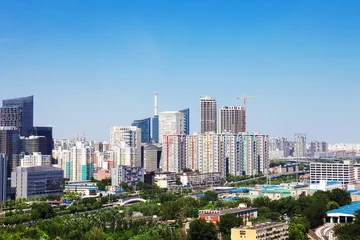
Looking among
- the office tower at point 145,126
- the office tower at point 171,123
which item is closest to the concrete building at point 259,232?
the office tower at point 171,123

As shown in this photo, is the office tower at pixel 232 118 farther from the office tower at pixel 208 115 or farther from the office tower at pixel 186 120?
the office tower at pixel 186 120

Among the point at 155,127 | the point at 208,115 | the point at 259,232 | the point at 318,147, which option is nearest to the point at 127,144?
the point at 208,115

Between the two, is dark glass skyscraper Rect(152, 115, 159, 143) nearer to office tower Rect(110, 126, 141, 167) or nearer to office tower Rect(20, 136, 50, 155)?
office tower Rect(110, 126, 141, 167)

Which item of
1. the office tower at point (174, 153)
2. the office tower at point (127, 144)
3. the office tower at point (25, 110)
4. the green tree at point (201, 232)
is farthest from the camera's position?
the office tower at point (25, 110)

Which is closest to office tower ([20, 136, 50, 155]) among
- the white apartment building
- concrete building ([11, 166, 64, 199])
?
the white apartment building

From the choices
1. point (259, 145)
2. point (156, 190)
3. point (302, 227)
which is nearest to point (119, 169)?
point (156, 190)

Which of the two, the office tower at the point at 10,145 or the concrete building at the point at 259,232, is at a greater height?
the office tower at the point at 10,145
